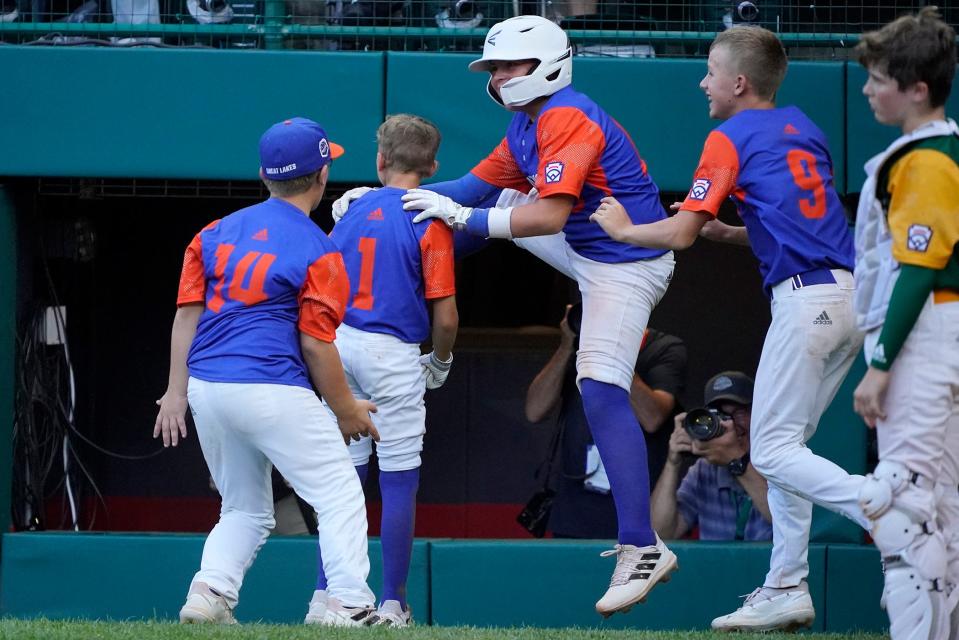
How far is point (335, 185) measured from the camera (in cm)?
683

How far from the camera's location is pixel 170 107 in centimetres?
641

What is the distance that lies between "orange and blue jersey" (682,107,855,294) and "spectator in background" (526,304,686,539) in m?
1.89

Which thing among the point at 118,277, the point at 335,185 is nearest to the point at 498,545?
the point at 335,185

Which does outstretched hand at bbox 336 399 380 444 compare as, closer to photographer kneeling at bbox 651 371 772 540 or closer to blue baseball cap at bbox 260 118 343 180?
blue baseball cap at bbox 260 118 343 180

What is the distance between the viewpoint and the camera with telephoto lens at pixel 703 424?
20.1 ft

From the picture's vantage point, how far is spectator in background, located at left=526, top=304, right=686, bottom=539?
6.68 meters

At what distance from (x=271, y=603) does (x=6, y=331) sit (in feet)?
5.64

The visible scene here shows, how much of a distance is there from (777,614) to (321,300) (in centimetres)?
189

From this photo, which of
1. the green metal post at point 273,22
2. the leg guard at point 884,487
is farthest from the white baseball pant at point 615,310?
the green metal post at point 273,22

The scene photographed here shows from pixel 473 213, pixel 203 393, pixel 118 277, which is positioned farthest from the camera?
pixel 118 277

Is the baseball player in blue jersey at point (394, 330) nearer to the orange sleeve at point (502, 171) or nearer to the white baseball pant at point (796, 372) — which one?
the orange sleeve at point (502, 171)

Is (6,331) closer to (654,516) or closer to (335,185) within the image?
(335,185)

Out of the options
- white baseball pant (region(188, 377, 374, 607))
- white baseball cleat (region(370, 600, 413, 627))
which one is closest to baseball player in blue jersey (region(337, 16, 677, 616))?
white baseball cleat (region(370, 600, 413, 627))

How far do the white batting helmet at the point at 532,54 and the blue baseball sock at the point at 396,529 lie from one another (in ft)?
4.68
